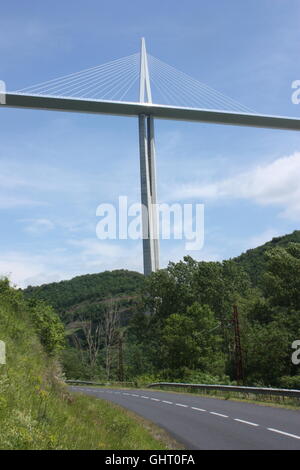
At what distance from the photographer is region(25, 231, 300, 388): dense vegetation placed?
149ft

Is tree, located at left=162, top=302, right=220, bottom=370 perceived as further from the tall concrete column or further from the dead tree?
the dead tree

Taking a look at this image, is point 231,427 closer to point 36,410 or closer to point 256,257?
point 36,410

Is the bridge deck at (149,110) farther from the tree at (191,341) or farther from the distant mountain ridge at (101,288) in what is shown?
the distant mountain ridge at (101,288)

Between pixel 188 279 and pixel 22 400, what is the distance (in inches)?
2595

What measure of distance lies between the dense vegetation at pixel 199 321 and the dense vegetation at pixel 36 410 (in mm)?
24012

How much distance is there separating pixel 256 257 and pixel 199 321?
107 ft

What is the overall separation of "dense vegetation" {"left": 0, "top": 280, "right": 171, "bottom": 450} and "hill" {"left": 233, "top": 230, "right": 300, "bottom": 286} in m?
68.6

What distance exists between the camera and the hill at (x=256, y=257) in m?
83.2

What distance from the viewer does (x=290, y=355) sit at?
1704 inches

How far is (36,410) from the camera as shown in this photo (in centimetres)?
775

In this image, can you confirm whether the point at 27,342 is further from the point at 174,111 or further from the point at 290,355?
the point at 174,111

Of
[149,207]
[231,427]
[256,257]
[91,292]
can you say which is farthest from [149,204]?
[91,292]

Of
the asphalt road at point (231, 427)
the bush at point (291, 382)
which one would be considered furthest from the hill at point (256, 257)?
the asphalt road at point (231, 427)
